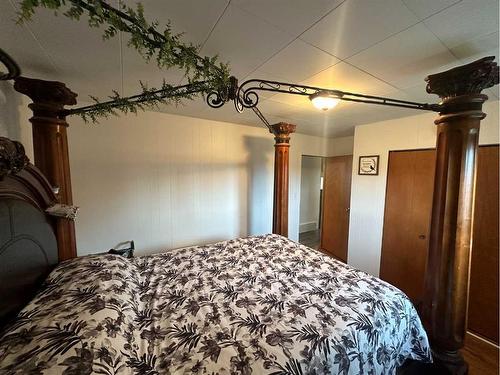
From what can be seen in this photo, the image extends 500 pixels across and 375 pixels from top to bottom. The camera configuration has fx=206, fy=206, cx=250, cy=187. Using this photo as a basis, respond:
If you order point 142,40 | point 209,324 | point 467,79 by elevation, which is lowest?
point 209,324

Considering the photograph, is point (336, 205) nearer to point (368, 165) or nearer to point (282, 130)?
point (368, 165)

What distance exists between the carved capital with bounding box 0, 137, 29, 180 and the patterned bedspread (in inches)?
23.3

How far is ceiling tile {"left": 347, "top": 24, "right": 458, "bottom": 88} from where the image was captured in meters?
1.16

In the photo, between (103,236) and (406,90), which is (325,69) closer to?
(406,90)

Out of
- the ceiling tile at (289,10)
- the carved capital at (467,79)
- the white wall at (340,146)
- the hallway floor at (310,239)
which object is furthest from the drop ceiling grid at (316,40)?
the hallway floor at (310,239)

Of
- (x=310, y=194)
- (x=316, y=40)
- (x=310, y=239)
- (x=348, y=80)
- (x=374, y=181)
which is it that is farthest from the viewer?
(x=310, y=194)

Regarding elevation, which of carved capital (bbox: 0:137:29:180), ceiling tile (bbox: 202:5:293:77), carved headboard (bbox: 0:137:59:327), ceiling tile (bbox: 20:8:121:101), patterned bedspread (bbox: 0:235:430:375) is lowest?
patterned bedspread (bbox: 0:235:430:375)

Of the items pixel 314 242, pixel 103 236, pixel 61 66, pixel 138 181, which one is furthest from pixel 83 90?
pixel 314 242

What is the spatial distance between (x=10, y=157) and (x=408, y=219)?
3.57 metres

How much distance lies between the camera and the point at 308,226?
18.5 feet

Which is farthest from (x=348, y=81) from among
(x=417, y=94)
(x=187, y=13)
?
(x=187, y=13)

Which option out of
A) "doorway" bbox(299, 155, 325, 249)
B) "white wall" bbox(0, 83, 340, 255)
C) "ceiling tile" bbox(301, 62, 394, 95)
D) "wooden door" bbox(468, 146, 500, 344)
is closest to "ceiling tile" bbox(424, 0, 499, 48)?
"ceiling tile" bbox(301, 62, 394, 95)

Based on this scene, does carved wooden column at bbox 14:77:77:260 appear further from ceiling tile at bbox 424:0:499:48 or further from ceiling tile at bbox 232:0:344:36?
ceiling tile at bbox 424:0:499:48

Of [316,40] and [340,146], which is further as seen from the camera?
[340,146]
